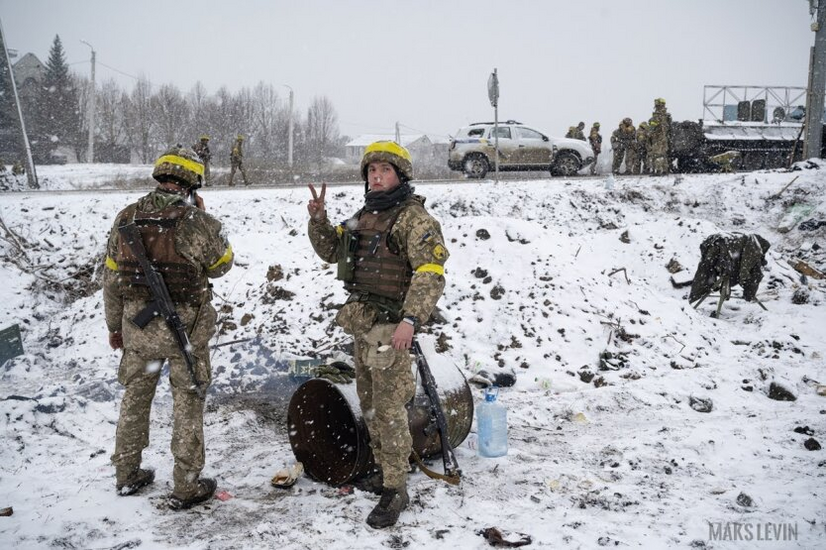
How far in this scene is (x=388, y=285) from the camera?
3367mm

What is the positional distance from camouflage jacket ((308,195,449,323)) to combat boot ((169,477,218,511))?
187 centimetres

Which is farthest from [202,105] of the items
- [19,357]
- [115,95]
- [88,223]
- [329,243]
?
[329,243]

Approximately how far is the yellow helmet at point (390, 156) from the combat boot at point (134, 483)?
2.63 metres

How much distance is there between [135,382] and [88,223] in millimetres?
8517

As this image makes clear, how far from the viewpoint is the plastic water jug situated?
4254 mm

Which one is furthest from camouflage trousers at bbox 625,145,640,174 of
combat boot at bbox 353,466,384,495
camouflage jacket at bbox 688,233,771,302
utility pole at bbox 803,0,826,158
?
combat boot at bbox 353,466,384,495

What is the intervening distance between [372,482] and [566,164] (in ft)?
46.9

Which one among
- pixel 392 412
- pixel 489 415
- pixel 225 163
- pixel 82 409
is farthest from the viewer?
pixel 225 163

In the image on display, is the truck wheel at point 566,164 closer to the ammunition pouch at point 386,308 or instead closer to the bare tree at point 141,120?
Result: the ammunition pouch at point 386,308

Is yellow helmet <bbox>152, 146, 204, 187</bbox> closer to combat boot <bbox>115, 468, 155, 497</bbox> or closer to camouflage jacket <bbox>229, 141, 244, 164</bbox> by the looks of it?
combat boot <bbox>115, 468, 155, 497</bbox>

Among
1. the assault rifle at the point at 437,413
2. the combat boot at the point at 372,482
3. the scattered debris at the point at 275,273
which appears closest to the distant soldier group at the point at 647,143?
the scattered debris at the point at 275,273

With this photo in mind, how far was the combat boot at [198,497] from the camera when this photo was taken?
11.2 ft

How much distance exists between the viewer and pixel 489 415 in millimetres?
4258

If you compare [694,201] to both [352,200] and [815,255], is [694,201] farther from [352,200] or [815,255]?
[352,200]
